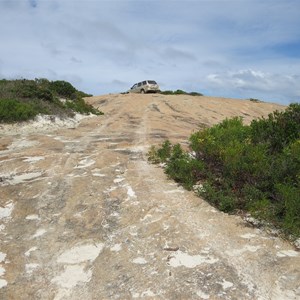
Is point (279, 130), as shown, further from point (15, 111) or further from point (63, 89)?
point (63, 89)

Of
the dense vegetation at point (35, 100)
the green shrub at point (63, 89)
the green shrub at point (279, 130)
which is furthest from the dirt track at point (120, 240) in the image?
the green shrub at point (63, 89)

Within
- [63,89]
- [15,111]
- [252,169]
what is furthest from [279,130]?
[63,89]

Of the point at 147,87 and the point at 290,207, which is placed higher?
the point at 147,87

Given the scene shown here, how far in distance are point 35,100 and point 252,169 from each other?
50.4ft

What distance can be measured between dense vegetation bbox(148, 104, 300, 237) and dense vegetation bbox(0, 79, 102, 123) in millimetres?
9619

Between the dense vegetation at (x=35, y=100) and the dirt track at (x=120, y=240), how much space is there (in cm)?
701

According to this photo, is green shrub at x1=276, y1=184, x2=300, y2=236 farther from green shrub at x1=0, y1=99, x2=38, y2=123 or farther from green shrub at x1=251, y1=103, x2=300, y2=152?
green shrub at x1=0, y1=99, x2=38, y2=123

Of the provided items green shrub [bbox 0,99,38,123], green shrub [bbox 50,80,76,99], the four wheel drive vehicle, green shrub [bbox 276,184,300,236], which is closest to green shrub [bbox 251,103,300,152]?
green shrub [bbox 276,184,300,236]

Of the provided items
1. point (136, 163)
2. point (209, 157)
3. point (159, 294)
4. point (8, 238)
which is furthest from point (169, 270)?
point (136, 163)

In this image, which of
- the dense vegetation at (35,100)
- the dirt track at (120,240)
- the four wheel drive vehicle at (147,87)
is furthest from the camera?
the four wheel drive vehicle at (147,87)

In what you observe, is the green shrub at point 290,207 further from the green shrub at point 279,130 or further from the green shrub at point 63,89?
the green shrub at point 63,89

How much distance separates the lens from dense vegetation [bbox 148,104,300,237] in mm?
7082

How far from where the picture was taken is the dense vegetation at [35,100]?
17.9 m

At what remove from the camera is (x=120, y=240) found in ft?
21.3
